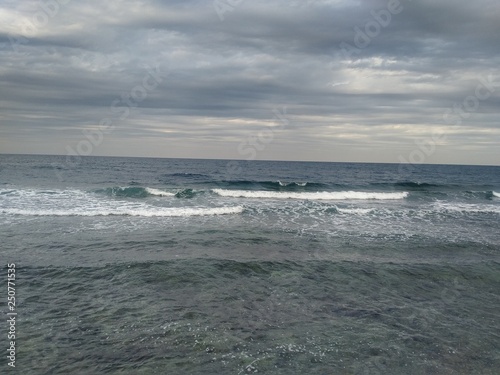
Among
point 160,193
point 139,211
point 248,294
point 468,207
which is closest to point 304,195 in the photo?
point 160,193

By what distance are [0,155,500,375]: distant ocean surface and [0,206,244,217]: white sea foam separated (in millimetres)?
256

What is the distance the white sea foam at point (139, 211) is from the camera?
2244 centimetres

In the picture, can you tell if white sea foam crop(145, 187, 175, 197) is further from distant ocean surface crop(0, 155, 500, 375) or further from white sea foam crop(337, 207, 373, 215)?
white sea foam crop(337, 207, 373, 215)

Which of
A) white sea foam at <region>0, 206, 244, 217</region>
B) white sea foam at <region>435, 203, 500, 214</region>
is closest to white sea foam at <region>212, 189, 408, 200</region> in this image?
white sea foam at <region>435, 203, 500, 214</region>

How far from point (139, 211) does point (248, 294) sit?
1517 cm

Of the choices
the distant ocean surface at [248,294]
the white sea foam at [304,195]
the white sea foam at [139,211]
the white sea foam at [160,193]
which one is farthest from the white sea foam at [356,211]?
the white sea foam at [160,193]

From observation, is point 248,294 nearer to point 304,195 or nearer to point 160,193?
point 160,193

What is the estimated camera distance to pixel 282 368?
7215 millimetres

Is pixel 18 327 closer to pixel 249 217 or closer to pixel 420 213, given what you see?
pixel 249 217

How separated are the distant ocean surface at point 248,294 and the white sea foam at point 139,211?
26 centimetres

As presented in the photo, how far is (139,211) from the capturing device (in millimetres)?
24125

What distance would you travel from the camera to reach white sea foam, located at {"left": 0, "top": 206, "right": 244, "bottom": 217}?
22441 millimetres

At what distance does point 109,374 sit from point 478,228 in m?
22.5

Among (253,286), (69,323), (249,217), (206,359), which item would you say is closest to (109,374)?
(206,359)
